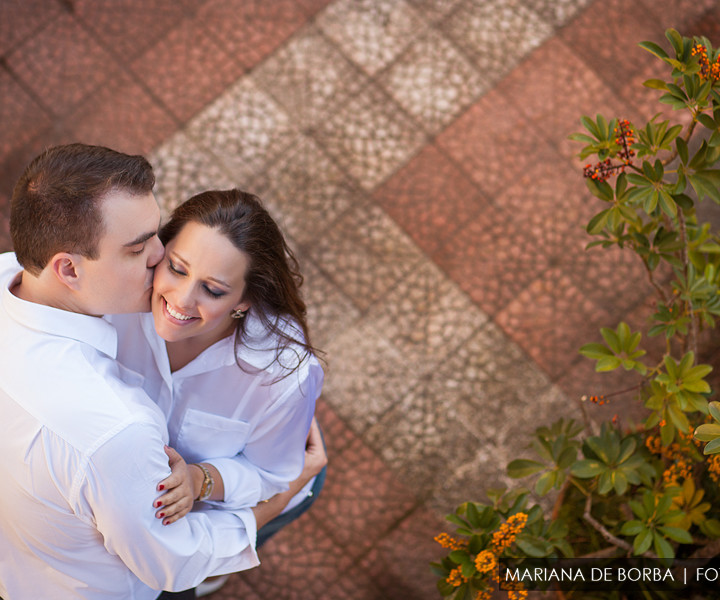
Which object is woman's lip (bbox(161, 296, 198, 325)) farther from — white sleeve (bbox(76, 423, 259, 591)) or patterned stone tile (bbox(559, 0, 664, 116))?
patterned stone tile (bbox(559, 0, 664, 116))

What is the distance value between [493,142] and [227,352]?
2.40 m

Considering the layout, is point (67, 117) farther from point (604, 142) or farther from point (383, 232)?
point (604, 142)

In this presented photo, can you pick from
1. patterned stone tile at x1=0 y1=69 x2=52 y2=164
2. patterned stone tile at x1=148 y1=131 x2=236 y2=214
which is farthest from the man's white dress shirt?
patterned stone tile at x1=0 y1=69 x2=52 y2=164

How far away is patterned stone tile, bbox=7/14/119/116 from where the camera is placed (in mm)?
3795

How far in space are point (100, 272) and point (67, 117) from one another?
7.78 ft

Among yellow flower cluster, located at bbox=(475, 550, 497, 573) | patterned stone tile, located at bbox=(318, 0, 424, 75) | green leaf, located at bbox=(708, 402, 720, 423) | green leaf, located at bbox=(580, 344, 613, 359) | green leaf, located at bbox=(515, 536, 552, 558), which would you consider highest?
patterned stone tile, located at bbox=(318, 0, 424, 75)

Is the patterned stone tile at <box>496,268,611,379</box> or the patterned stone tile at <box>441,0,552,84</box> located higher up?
the patterned stone tile at <box>441,0,552,84</box>

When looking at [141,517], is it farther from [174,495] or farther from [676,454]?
[676,454]

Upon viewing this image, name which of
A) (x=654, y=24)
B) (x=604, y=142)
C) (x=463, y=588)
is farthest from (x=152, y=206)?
(x=654, y=24)

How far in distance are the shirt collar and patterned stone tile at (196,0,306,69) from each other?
8.13 ft

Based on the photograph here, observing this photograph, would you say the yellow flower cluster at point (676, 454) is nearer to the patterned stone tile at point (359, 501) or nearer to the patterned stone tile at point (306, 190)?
the patterned stone tile at point (359, 501)

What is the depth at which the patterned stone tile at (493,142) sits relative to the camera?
12.4ft

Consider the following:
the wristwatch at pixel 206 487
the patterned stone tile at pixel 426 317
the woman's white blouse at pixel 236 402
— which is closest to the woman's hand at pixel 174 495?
the wristwatch at pixel 206 487

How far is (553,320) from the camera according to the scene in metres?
3.58
